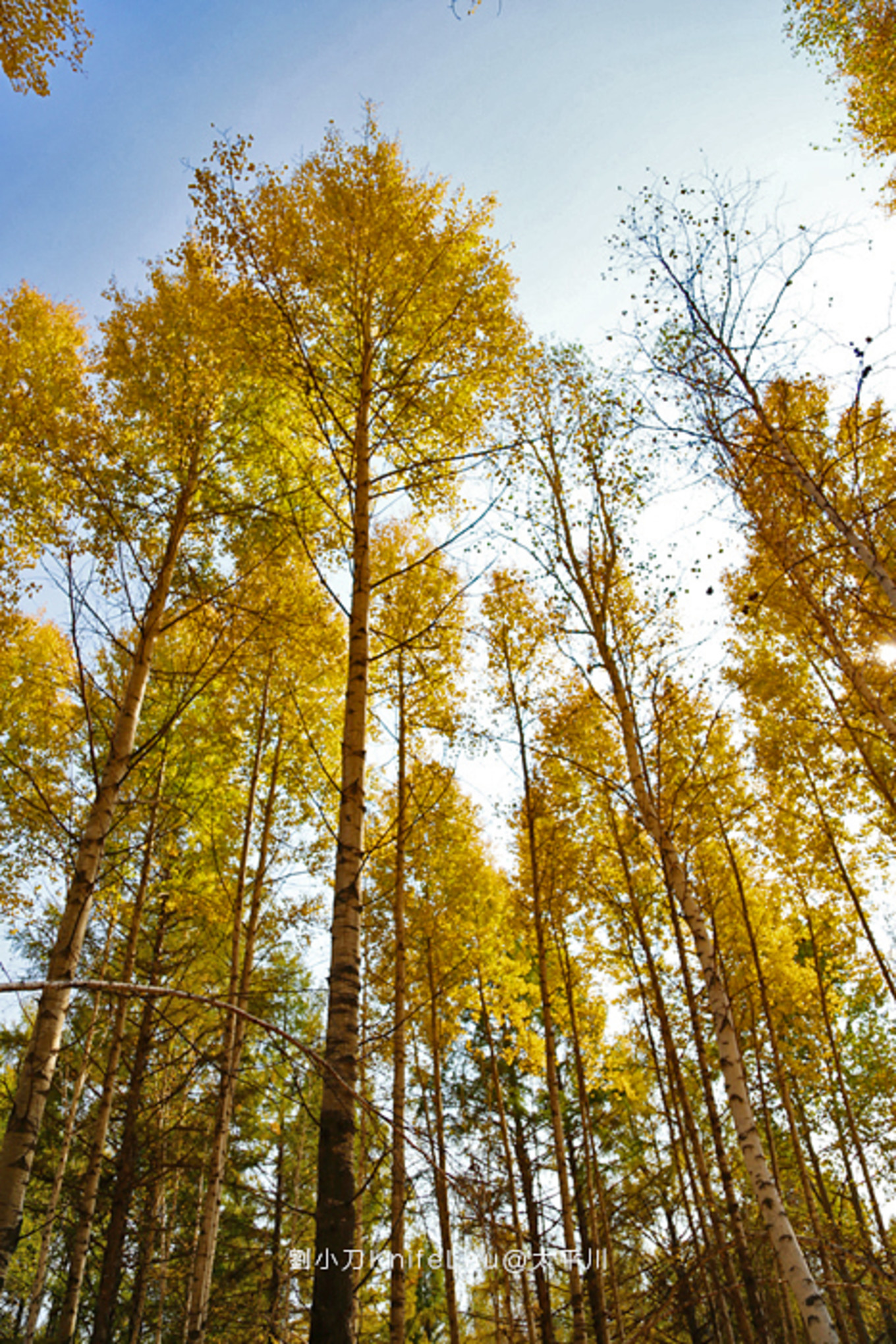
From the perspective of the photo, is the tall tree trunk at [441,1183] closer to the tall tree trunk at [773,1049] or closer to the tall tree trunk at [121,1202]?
the tall tree trunk at [121,1202]

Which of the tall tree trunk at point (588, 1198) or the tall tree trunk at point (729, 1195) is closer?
the tall tree trunk at point (729, 1195)

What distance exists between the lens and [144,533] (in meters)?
5.84

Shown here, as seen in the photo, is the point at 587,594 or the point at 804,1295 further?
the point at 587,594

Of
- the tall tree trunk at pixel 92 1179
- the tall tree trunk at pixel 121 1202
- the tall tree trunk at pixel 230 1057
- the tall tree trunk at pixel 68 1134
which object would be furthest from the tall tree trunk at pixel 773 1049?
the tall tree trunk at pixel 68 1134

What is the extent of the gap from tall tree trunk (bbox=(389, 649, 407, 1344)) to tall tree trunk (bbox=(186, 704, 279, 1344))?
133 centimetres

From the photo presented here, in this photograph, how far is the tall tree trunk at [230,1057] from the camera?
529 centimetres

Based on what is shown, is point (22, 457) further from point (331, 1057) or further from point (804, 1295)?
point (804, 1295)

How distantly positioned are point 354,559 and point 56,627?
322 inches

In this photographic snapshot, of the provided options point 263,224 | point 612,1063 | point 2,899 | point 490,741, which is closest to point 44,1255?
point 2,899

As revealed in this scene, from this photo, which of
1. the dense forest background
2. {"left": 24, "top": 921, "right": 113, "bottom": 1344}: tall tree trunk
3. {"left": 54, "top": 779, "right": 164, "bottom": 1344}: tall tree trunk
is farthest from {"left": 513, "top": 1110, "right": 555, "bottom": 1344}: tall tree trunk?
{"left": 24, "top": 921, "right": 113, "bottom": 1344}: tall tree trunk

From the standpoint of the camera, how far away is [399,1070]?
6273 mm

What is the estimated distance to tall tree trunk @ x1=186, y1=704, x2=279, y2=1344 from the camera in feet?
17.4

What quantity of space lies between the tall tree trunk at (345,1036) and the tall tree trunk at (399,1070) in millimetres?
884

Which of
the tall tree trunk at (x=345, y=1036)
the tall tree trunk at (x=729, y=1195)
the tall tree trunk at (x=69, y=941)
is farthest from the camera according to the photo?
the tall tree trunk at (x=729, y=1195)
